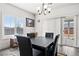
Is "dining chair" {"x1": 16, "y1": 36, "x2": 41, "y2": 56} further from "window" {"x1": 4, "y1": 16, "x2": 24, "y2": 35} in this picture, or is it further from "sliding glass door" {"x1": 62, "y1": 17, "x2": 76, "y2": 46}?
"window" {"x1": 4, "y1": 16, "x2": 24, "y2": 35}

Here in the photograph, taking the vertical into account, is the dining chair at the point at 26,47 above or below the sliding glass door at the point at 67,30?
below

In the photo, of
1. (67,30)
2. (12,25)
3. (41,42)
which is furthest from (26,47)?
(12,25)

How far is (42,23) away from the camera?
2457 millimetres

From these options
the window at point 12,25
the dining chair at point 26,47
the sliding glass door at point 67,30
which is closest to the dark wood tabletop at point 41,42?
the dining chair at point 26,47

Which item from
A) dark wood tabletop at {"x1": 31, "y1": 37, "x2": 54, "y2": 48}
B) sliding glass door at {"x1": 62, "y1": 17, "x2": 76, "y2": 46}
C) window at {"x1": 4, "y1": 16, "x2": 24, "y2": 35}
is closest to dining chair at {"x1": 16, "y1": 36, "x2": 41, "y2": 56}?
dark wood tabletop at {"x1": 31, "y1": 37, "x2": 54, "y2": 48}

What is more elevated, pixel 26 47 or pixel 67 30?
pixel 67 30

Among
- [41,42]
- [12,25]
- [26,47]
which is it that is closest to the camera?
[26,47]

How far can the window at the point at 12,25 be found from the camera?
2.55 m

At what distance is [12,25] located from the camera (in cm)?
256

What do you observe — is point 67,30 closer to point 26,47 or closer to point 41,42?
point 41,42

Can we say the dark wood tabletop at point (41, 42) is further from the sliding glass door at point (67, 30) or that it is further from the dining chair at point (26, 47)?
the sliding glass door at point (67, 30)

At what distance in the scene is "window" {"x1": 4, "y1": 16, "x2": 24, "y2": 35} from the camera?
2.55 meters

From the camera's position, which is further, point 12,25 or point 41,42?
point 12,25

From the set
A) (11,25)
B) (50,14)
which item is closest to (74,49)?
(50,14)
